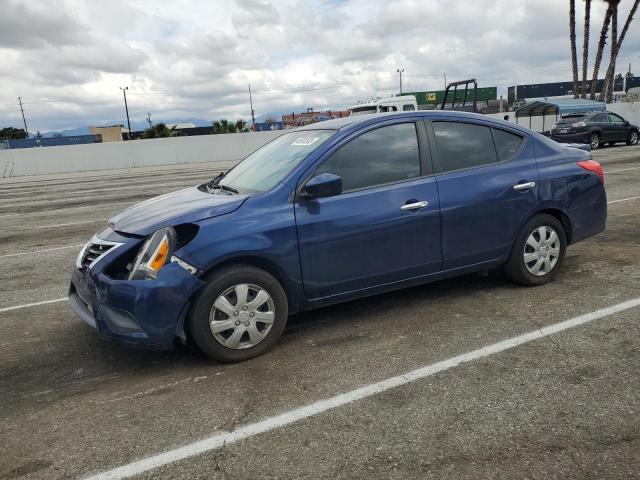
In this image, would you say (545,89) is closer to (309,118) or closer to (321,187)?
(309,118)

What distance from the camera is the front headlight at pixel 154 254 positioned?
11.7 ft

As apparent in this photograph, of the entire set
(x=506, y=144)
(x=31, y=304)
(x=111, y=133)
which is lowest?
(x=31, y=304)

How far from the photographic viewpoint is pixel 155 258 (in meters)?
3.57

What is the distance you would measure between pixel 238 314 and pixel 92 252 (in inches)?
46.3

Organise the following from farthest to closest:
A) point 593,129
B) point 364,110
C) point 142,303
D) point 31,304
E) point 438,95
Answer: point 438,95 < point 593,129 < point 364,110 < point 31,304 < point 142,303

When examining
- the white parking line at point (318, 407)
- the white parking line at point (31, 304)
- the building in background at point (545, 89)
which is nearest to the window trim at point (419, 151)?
the white parking line at point (318, 407)

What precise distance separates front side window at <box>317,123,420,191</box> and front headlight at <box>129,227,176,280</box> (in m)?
1.20

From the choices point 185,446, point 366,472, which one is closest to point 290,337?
point 185,446

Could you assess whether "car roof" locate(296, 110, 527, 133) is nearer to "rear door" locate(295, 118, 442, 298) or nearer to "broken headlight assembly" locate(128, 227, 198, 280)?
"rear door" locate(295, 118, 442, 298)

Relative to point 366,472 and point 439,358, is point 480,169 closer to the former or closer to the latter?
point 439,358

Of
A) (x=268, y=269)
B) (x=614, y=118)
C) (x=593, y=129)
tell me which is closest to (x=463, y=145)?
(x=268, y=269)

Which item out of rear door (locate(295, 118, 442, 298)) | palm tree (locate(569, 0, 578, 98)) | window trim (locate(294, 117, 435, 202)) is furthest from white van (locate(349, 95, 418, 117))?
palm tree (locate(569, 0, 578, 98))

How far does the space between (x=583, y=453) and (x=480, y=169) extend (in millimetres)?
2620

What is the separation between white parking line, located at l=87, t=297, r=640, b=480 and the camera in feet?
8.91
